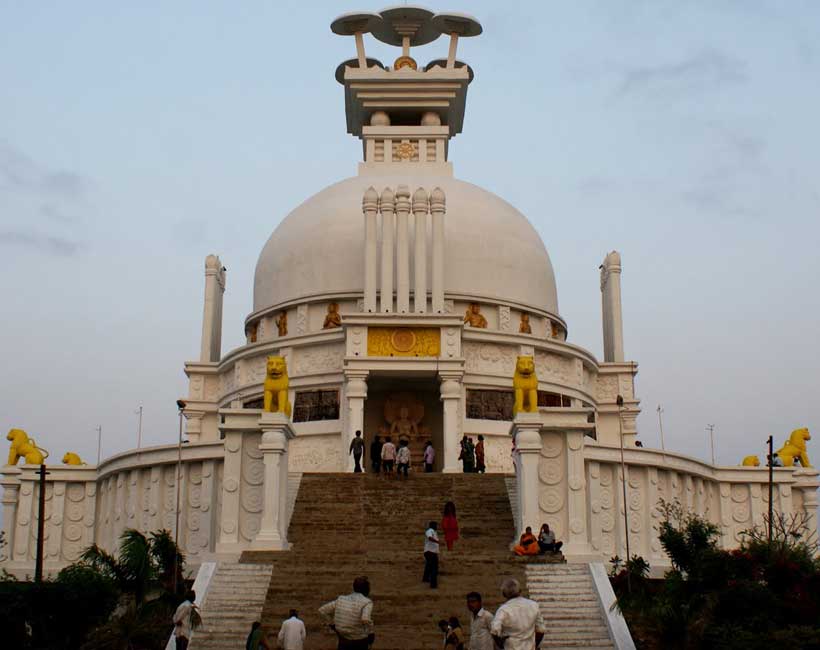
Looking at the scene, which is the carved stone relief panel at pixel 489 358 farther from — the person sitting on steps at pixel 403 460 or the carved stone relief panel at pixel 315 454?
the person sitting on steps at pixel 403 460

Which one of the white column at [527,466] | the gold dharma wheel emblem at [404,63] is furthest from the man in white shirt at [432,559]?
the gold dharma wheel emblem at [404,63]

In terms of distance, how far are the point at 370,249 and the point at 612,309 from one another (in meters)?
10.5

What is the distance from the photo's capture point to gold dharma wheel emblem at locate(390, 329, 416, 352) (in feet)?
124

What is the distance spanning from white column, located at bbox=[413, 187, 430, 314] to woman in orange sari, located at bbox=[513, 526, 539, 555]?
1465 cm

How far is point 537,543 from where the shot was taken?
25.1m

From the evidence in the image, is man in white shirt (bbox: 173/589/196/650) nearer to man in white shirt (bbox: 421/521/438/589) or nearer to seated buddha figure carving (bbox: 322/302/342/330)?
man in white shirt (bbox: 421/521/438/589)

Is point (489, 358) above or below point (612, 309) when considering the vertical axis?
below

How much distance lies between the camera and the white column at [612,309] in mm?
45125

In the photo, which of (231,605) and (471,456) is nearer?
(231,605)

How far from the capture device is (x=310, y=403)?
128 feet

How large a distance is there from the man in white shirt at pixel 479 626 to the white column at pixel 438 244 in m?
24.7

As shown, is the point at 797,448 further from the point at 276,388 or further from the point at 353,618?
the point at 353,618

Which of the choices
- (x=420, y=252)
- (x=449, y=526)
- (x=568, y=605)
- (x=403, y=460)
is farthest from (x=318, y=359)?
(x=568, y=605)

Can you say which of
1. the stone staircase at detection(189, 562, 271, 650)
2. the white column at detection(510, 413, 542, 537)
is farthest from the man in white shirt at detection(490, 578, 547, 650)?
the white column at detection(510, 413, 542, 537)
